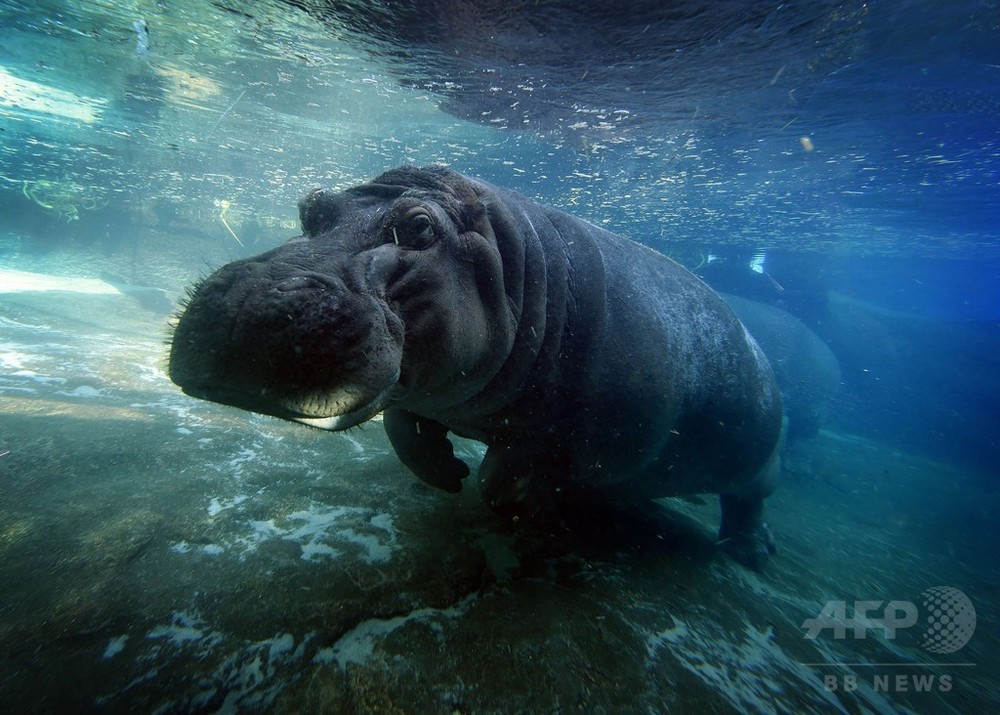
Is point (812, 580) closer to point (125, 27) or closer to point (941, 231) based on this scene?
point (125, 27)

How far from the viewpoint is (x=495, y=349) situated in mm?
2805

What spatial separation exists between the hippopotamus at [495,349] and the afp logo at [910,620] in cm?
95

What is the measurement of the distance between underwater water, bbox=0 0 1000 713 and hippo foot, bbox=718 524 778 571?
0.28 m

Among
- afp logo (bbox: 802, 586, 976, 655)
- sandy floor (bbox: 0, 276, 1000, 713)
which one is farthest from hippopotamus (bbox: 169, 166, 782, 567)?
afp logo (bbox: 802, 586, 976, 655)

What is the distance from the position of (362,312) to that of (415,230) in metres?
0.73

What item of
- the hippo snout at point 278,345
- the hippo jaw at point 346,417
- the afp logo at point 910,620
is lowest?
the afp logo at point 910,620

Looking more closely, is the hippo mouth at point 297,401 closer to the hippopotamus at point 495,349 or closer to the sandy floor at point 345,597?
the hippopotamus at point 495,349

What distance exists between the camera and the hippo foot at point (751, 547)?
484 cm

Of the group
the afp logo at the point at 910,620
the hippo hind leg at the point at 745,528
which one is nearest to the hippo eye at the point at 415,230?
the afp logo at the point at 910,620

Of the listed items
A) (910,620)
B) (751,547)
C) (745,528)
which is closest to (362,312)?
(751,547)

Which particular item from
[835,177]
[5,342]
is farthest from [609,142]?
[5,342]

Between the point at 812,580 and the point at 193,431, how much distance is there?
6.61 m

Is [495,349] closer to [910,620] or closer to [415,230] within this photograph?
[415,230]

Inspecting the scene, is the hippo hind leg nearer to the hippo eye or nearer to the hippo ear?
the hippo eye
